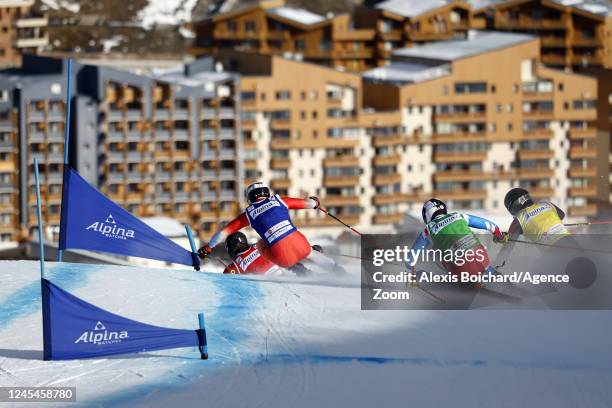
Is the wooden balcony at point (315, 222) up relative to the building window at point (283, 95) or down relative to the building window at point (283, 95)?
down

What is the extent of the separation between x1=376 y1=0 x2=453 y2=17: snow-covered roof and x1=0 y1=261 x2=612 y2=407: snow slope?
120088 mm

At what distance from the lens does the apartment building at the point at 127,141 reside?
9944 centimetres

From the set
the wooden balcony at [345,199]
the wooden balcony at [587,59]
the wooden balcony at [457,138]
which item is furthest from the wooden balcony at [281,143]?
the wooden balcony at [587,59]

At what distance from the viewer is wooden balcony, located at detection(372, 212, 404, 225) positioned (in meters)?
109

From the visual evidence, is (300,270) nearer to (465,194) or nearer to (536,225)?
(536,225)

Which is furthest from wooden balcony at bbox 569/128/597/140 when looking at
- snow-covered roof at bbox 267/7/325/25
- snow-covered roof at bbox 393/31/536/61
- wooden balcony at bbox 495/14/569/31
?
snow-covered roof at bbox 267/7/325/25

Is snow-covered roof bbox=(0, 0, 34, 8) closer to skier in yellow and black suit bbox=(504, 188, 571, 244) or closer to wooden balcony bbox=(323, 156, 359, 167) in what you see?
wooden balcony bbox=(323, 156, 359, 167)

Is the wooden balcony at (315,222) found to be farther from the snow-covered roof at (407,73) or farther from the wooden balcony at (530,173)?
the wooden balcony at (530,173)

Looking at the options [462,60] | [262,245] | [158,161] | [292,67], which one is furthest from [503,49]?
[262,245]

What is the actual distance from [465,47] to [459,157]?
25.8 ft

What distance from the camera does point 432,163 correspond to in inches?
4414

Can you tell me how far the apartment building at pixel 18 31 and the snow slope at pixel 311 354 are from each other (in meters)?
131

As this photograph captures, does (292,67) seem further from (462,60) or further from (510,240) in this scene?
(510,240)

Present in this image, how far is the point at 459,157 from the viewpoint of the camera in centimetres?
11231
